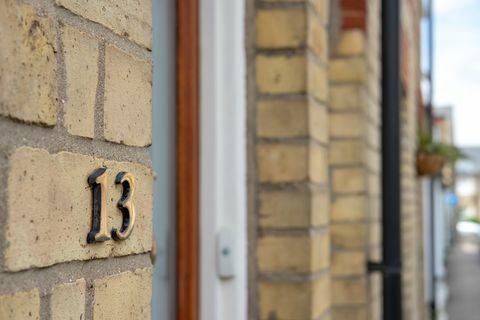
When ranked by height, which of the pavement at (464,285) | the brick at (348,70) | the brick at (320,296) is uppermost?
the brick at (348,70)

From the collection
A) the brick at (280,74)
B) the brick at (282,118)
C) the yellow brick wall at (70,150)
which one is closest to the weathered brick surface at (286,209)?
the brick at (282,118)

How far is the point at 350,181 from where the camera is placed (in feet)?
10.5

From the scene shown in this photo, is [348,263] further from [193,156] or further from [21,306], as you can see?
[21,306]

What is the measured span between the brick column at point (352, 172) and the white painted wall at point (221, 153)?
120 centimetres

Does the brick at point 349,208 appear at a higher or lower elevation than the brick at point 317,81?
lower

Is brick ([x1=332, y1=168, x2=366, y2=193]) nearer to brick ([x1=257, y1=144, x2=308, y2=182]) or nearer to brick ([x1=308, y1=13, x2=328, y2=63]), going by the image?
brick ([x1=308, y1=13, x2=328, y2=63])

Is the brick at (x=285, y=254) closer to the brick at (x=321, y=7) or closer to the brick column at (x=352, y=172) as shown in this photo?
the brick at (x=321, y=7)

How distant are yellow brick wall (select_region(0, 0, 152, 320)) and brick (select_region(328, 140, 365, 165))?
7.25 feet

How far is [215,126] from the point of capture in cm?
196

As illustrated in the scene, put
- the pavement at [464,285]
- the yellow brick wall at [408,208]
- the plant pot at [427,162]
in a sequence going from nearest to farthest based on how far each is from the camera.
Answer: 1. the yellow brick wall at [408,208]
2. the plant pot at [427,162]
3. the pavement at [464,285]

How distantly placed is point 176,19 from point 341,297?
61.3 inches

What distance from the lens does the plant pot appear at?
736 cm

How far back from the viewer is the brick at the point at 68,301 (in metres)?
0.81

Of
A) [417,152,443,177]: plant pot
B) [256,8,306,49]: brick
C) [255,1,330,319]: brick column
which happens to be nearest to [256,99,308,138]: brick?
[255,1,330,319]: brick column
